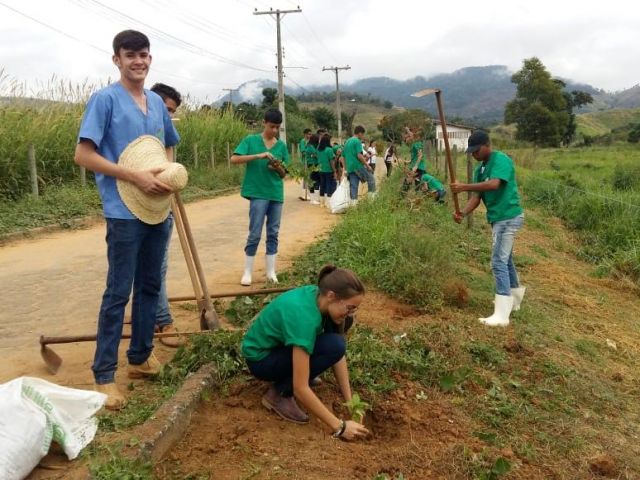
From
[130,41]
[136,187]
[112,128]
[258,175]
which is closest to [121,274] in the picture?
[136,187]

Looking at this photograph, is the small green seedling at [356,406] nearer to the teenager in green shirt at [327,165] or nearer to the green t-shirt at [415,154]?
the green t-shirt at [415,154]

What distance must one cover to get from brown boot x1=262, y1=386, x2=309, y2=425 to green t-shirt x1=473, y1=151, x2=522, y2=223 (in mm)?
2867

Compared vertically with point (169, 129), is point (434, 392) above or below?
below

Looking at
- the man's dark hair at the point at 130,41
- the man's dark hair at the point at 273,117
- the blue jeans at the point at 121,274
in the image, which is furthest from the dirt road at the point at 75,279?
the man's dark hair at the point at 130,41

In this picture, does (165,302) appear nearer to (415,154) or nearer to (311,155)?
(415,154)

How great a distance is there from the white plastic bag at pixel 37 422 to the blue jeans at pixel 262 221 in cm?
321

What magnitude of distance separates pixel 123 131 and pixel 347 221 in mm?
5387

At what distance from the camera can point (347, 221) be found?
27.2 ft

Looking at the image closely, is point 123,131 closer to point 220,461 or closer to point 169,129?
point 169,129

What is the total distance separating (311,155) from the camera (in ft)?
42.3

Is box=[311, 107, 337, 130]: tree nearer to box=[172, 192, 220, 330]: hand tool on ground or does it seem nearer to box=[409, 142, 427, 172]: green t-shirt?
box=[409, 142, 427, 172]: green t-shirt

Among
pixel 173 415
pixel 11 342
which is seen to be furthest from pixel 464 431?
pixel 11 342

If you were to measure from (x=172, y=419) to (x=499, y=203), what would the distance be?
3.55m

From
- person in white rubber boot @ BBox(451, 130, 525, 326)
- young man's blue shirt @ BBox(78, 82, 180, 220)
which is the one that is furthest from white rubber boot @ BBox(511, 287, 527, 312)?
young man's blue shirt @ BBox(78, 82, 180, 220)
